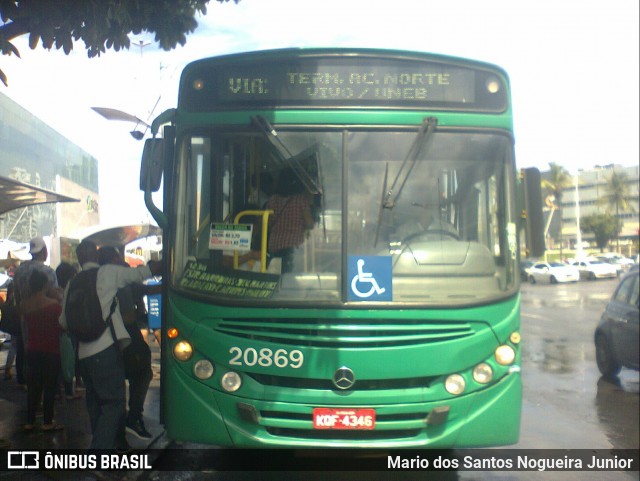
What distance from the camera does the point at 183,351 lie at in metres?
5.30

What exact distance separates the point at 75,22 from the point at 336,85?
2.88 metres

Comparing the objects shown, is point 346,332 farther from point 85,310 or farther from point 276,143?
point 85,310

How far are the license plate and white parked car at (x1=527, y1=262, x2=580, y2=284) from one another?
4471cm

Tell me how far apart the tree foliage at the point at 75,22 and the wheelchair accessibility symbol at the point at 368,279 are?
3562mm

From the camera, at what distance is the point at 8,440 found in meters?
7.11

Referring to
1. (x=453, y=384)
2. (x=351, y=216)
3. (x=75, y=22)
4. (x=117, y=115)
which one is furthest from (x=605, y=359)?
(x=117, y=115)

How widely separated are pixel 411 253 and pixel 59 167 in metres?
42.4

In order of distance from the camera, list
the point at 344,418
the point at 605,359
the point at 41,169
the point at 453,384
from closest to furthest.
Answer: the point at 344,418 < the point at 453,384 < the point at 605,359 < the point at 41,169

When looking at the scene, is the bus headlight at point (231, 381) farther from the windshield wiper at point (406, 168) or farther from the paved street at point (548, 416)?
the windshield wiper at point (406, 168)

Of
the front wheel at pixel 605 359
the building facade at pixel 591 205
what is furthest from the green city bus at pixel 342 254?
the building facade at pixel 591 205

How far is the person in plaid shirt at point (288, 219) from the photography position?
527 centimetres

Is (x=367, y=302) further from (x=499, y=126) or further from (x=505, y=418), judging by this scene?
(x=499, y=126)

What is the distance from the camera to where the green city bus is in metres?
5.05

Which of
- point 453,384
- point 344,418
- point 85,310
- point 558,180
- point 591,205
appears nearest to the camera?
point 344,418
